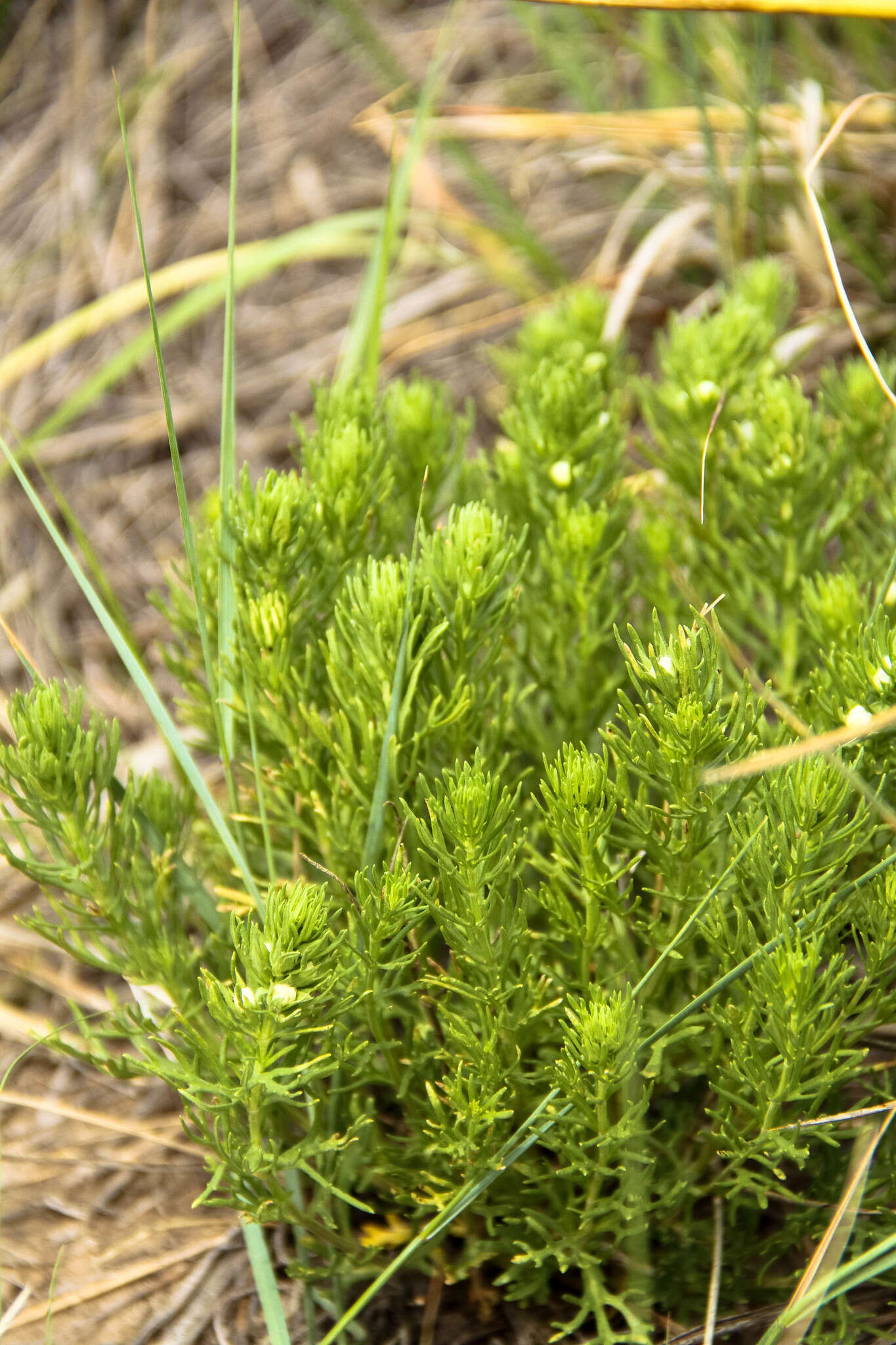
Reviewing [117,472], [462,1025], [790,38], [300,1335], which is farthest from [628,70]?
[300,1335]

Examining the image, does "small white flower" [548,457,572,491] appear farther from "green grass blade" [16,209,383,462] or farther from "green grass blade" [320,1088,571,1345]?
"green grass blade" [16,209,383,462]

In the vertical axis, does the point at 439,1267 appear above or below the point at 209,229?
below

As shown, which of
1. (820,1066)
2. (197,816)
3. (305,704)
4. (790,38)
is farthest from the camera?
(790,38)

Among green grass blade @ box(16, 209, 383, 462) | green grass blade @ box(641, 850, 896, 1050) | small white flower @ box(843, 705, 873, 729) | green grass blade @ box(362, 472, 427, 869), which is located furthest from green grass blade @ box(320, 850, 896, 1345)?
green grass blade @ box(16, 209, 383, 462)

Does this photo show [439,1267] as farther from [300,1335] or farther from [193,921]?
[193,921]

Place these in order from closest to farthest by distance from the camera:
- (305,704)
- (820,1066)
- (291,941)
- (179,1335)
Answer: (291,941)
(820,1066)
(305,704)
(179,1335)

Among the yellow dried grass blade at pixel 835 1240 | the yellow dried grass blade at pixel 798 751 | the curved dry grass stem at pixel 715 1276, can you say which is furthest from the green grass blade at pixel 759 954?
the curved dry grass stem at pixel 715 1276

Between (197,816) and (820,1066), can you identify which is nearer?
(820,1066)

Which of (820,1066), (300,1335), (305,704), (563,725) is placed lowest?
(300,1335)
